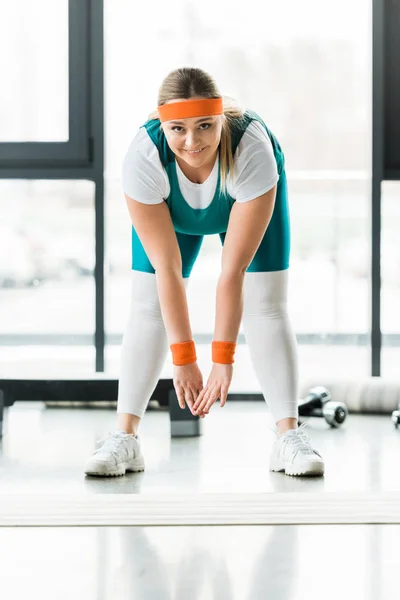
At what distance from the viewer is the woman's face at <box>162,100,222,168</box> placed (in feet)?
4.85

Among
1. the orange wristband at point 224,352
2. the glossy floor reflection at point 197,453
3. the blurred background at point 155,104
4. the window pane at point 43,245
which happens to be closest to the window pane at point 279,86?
the blurred background at point 155,104

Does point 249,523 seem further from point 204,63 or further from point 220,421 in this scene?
point 204,63

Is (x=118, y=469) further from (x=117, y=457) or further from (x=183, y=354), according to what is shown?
(x=183, y=354)

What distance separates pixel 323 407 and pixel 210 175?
38.3 inches

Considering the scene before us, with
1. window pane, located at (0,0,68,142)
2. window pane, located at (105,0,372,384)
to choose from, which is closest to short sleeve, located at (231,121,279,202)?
window pane, located at (105,0,372,384)

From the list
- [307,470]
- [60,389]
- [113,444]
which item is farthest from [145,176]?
[60,389]

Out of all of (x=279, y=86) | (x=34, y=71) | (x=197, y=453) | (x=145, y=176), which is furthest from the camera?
(x=279, y=86)

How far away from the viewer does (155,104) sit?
9.04 feet

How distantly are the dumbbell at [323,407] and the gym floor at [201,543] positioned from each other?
19 centimetres

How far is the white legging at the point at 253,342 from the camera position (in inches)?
68.2

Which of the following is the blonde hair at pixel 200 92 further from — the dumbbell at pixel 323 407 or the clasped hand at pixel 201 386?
the dumbbell at pixel 323 407

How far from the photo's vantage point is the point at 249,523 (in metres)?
1.38

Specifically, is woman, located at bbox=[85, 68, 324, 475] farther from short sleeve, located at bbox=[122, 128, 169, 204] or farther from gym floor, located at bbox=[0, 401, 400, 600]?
gym floor, located at bbox=[0, 401, 400, 600]

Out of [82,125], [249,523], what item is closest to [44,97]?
[82,125]
